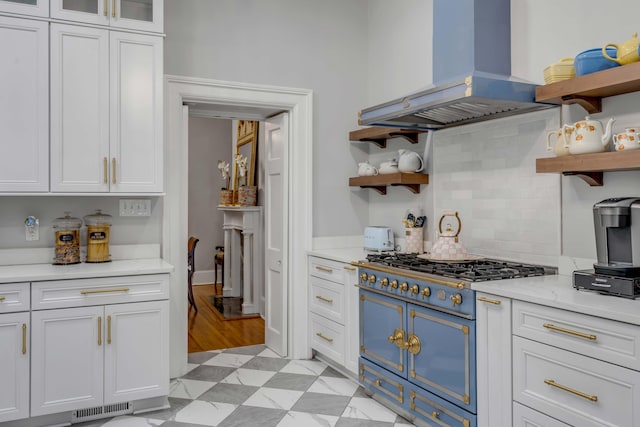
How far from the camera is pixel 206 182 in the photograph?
7.82 metres

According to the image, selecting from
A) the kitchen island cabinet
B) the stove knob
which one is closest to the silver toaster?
the stove knob

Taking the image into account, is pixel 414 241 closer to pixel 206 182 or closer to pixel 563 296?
pixel 563 296

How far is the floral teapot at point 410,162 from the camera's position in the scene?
3582mm

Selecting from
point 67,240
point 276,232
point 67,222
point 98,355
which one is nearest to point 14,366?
point 98,355

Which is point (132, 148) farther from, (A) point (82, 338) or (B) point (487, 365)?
(B) point (487, 365)

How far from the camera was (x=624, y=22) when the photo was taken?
2.33m

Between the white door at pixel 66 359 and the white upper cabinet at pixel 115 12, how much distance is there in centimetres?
176

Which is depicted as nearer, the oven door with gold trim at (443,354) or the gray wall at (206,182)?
the oven door with gold trim at (443,354)

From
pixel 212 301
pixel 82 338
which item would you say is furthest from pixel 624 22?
pixel 212 301

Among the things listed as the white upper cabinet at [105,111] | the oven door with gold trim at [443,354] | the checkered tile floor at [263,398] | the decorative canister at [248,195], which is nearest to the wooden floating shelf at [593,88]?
the oven door with gold trim at [443,354]

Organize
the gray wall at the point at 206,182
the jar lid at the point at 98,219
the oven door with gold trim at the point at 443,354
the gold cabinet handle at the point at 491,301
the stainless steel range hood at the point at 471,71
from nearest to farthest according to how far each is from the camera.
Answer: the gold cabinet handle at the point at 491,301 < the oven door with gold trim at the point at 443,354 < the stainless steel range hood at the point at 471,71 < the jar lid at the point at 98,219 < the gray wall at the point at 206,182

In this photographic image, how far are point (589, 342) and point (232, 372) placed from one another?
262cm

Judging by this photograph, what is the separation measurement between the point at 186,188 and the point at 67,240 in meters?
0.92

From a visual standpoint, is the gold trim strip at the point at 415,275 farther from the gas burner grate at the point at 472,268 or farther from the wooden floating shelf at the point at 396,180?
the wooden floating shelf at the point at 396,180
